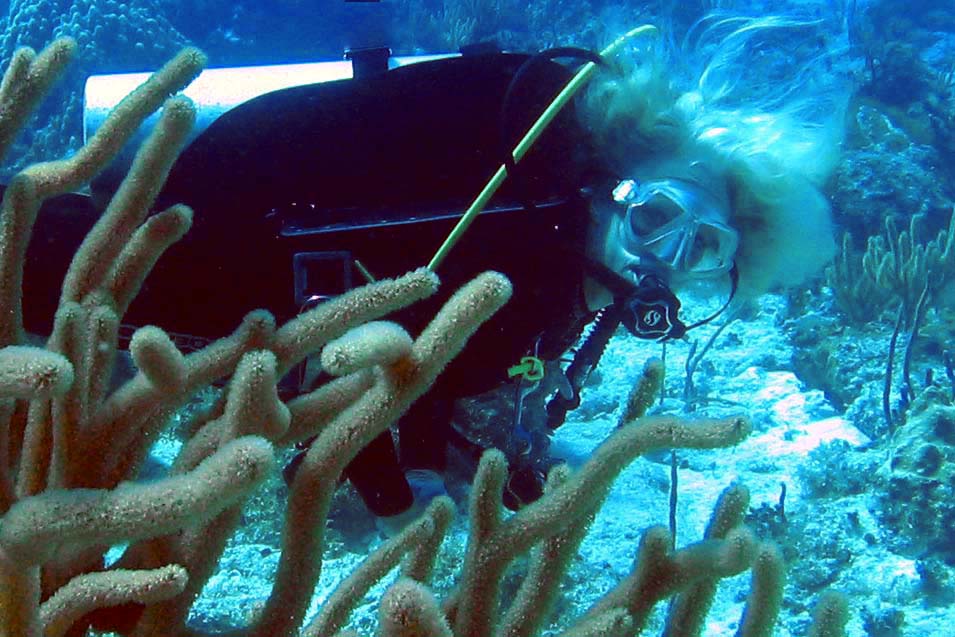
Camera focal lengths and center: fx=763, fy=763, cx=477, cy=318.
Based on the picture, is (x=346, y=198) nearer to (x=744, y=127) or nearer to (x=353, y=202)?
(x=353, y=202)

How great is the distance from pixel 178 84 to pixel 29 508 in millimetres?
1058

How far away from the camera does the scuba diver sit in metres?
2.58

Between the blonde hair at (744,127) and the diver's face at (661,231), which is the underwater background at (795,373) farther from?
the diver's face at (661,231)

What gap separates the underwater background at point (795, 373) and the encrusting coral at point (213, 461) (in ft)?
4.94

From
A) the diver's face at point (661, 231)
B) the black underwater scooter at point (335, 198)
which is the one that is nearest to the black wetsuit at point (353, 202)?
the black underwater scooter at point (335, 198)

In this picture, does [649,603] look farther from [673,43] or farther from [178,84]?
[673,43]

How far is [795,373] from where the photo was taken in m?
7.08

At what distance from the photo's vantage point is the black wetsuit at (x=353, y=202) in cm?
257

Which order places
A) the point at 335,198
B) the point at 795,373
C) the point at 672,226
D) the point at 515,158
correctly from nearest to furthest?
1. the point at 515,158
2. the point at 335,198
3. the point at 672,226
4. the point at 795,373

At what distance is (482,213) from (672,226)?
716mm

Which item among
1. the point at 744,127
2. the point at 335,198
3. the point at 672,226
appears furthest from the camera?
the point at 744,127

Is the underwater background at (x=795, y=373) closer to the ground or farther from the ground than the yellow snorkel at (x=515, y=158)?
closer to the ground

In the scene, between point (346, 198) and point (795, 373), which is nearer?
point (346, 198)

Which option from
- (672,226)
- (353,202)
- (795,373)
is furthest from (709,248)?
(795,373)
